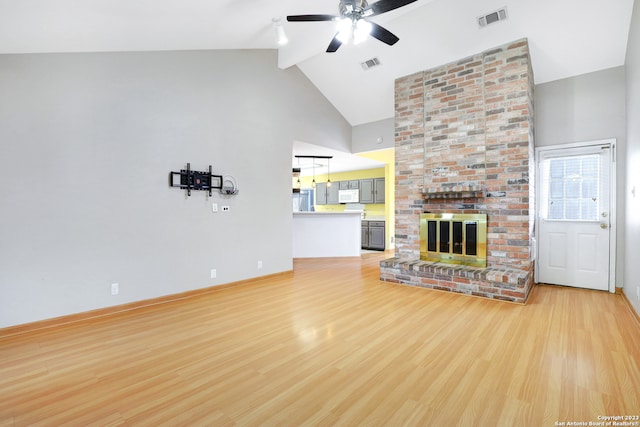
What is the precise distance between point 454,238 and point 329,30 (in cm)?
334

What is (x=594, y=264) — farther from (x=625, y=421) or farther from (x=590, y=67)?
(x=625, y=421)

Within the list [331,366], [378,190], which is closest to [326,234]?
[378,190]

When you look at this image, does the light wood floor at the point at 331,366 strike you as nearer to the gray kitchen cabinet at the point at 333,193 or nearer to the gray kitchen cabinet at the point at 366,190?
the gray kitchen cabinet at the point at 366,190

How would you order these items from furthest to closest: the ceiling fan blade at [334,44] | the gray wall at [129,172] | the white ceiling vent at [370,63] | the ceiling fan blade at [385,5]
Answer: the white ceiling vent at [370,63]
the ceiling fan blade at [334,44]
the gray wall at [129,172]
the ceiling fan blade at [385,5]

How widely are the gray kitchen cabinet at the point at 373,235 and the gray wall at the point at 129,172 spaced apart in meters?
4.00

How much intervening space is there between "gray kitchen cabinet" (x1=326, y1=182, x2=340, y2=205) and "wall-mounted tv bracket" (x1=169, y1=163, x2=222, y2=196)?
19.7 feet

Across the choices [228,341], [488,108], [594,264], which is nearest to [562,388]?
[228,341]

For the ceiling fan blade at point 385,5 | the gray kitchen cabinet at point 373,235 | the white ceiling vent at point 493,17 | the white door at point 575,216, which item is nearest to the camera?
the ceiling fan blade at point 385,5

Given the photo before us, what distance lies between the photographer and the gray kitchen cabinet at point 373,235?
8367 mm

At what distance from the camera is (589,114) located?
4.13 m

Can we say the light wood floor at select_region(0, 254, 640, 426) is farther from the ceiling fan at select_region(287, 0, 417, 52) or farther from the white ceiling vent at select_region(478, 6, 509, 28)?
the white ceiling vent at select_region(478, 6, 509, 28)

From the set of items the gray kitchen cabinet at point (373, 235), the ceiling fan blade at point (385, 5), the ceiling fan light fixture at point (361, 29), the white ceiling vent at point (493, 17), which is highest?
the white ceiling vent at point (493, 17)

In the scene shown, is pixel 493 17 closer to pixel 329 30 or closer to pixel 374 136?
pixel 329 30

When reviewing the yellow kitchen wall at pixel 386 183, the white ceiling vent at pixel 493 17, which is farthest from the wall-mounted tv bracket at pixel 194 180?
the white ceiling vent at pixel 493 17
